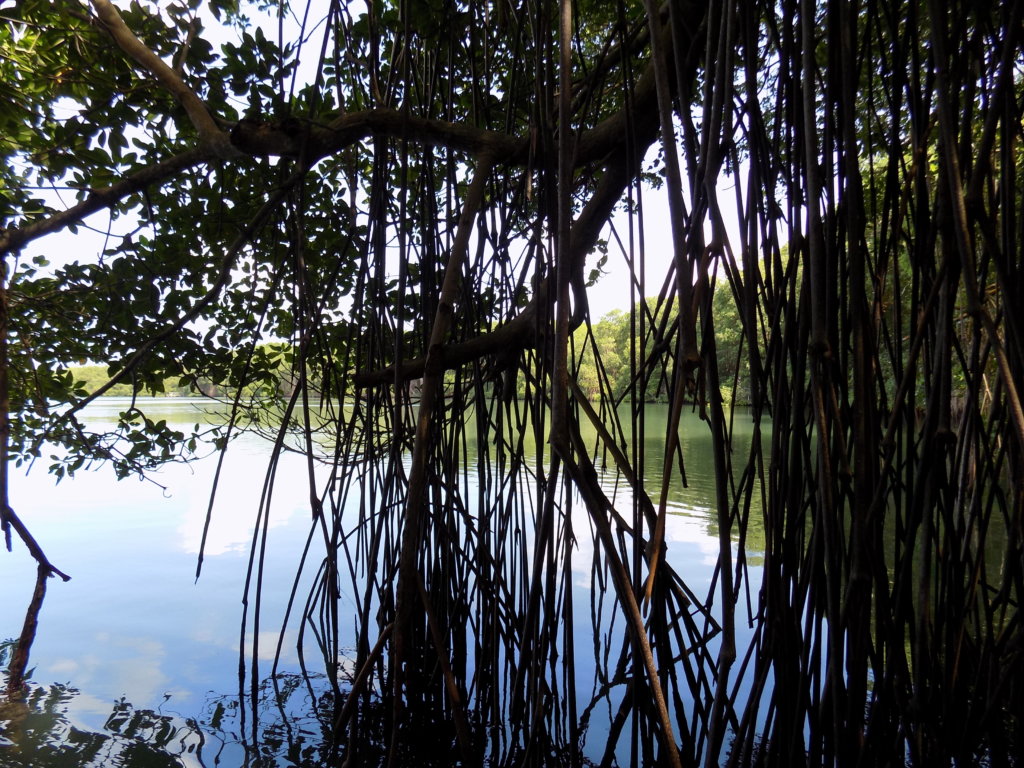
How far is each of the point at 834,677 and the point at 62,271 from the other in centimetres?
208

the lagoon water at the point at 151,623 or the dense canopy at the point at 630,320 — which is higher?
the dense canopy at the point at 630,320

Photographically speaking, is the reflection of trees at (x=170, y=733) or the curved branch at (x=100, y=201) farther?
the reflection of trees at (x=170, y=733)

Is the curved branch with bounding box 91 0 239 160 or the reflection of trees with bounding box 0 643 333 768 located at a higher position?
the curved branch with bounding box 91 0 239 160

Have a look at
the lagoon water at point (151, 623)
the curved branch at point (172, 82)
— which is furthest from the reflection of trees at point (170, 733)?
the curved branch at point (172, 82)

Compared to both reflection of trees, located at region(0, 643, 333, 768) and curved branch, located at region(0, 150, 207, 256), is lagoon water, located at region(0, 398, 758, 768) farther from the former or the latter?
curved branch, located at region(0, 150, 207, 256)

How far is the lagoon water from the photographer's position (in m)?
1.83

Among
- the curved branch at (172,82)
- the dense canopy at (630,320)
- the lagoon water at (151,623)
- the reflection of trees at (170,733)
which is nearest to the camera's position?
the dense canopy at (630,320)

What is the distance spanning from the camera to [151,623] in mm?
2801

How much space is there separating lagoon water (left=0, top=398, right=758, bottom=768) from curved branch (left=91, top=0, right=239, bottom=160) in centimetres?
129

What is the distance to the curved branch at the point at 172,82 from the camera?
4.14 feet

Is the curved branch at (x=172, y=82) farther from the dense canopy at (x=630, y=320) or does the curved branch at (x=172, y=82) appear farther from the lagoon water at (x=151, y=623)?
the lagoon water at (x=151, y=623)

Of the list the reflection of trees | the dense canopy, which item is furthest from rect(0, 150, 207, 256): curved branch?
the reflection of trees

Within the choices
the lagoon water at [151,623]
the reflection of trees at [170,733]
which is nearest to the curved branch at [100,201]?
the lagoon water at [151,623]

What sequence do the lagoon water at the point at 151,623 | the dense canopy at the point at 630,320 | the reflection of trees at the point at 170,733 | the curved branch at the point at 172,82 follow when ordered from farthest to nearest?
the lagoon water at the point at 151,623 < the reflection of trees at the point at 170,733 < the curved branch at the point at 172,82 < the dense canopy at the point at 630,320
